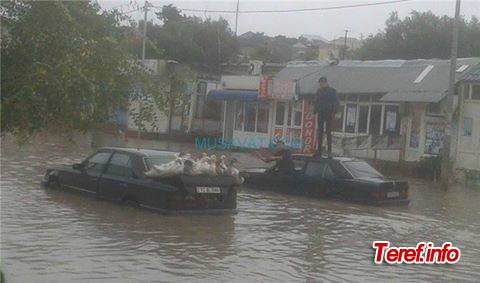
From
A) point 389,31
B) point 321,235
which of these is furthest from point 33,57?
point 389,31

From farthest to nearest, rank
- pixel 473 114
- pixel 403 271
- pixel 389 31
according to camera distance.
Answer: pixel 389 31
pixel 473 114
pixel 403 271

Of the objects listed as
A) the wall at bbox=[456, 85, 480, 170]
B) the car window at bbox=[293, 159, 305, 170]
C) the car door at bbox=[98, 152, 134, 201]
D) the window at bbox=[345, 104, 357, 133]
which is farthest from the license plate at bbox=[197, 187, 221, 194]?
the window at bbox=[345, 104, 357, 133]

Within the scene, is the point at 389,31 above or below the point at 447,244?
above

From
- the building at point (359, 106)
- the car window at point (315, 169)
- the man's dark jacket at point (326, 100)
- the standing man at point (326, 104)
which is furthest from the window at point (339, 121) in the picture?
the car window at point (315, 169)

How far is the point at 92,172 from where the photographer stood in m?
15.6

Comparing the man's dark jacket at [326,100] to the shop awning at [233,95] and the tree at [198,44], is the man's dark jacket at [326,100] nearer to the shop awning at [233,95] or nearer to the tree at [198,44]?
the shop awning at [233,95]

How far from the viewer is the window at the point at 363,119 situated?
34.0m

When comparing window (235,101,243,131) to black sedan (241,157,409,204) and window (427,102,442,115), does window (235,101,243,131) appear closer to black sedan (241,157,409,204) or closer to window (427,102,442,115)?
window (427,102,442,115)

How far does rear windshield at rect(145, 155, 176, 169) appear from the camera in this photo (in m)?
14.5

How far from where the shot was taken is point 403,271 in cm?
1005

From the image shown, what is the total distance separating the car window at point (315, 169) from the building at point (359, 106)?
39.9ft

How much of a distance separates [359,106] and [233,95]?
7251 millimetres

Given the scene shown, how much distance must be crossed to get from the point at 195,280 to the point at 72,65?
336 centimetres

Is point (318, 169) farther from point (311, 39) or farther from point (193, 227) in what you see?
point (311, 39)
